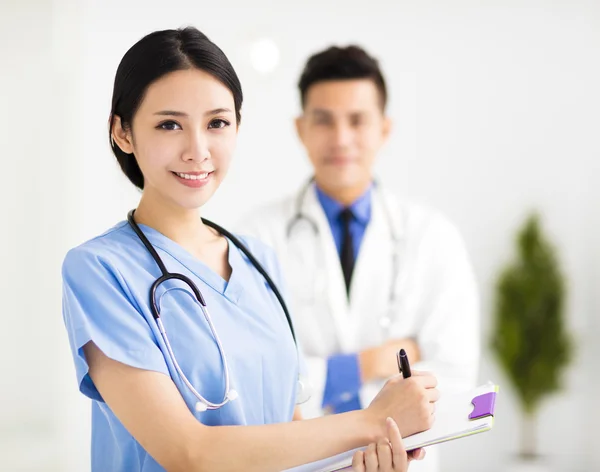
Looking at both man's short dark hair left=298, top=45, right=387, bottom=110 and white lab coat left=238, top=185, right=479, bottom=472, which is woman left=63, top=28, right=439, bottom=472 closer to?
white lab coat left=238, top=185, right=479, bottom=472

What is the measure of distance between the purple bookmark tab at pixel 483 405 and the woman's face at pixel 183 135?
512 mm

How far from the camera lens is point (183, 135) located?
3.80ft

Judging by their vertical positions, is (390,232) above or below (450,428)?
above

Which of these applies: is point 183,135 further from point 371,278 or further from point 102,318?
point 371,278

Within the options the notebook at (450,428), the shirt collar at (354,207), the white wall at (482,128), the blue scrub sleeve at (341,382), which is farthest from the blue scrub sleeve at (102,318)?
the white wall at (482,128)

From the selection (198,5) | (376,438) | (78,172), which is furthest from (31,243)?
(376,438)

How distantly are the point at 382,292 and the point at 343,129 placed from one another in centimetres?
50

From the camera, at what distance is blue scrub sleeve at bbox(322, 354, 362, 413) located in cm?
217

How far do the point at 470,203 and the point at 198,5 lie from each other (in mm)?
1733

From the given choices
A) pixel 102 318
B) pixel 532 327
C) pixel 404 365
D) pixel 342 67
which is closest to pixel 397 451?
pixel 404 365

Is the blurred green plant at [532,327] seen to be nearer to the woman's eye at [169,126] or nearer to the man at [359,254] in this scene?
the man at [359,254]

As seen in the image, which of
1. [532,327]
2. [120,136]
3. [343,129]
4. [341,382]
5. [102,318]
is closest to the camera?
[102,318]

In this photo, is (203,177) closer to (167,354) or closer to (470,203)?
(167,354)

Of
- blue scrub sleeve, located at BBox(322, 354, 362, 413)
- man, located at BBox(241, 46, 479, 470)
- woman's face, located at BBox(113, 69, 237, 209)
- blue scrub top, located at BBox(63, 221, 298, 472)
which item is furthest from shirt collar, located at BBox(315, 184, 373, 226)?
woman's face, located at BBox(113, 69, 237, 209)
